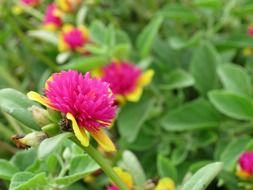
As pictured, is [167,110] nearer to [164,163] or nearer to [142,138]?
[142,138]

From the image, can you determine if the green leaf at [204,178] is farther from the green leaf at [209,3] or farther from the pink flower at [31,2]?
the pink flower at [31,2]

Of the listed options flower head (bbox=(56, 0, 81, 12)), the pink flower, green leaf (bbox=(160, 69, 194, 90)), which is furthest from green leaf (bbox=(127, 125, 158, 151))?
the pink flower

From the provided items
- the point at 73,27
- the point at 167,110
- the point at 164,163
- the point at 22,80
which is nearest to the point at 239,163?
the point at 164,163

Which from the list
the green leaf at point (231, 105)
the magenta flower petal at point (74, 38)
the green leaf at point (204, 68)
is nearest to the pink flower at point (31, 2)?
the magenta flower petal at point (74, 38)

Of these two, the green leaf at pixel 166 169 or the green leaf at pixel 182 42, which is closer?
the green leaf at pixel 166 169

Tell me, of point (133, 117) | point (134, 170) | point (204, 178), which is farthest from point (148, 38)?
point (204, 178)

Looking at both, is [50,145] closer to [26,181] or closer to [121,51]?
[26,181]
